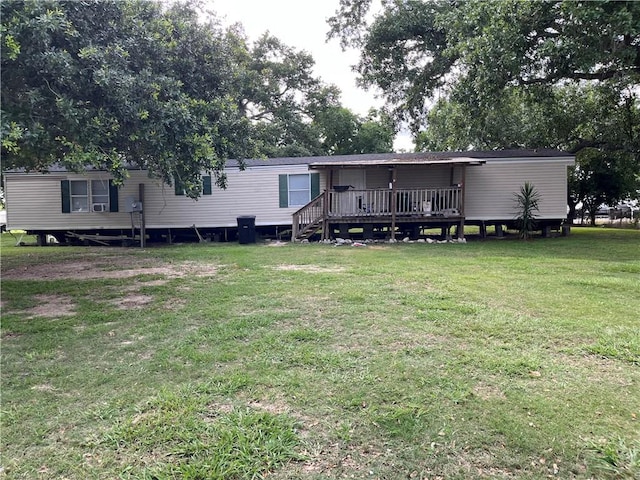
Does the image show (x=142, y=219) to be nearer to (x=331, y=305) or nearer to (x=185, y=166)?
(x=185, y=166)

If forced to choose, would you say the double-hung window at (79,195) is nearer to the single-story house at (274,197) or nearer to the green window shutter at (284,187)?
the single-story house at (274,197)


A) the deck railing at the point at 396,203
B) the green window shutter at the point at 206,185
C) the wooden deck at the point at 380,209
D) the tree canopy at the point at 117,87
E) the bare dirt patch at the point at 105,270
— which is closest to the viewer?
the tree canopy at the point at 117,87

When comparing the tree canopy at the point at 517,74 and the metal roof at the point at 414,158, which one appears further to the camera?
the metal roof at the point at 414,158

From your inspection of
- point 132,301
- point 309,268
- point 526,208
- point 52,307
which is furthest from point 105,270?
point 526,208

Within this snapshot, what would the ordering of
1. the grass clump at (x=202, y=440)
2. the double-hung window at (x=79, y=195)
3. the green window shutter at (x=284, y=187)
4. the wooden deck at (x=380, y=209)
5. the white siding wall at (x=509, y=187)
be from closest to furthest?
the grass clump at (x=202, y=440) → the wooden deck at (x=380, y=209) → the white siding wall at (x=509, y=187) → the green window shutter at (x=284, y=187) → the double-hung window at (x=79, y=195)

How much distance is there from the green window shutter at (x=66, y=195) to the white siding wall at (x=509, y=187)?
44.7ft

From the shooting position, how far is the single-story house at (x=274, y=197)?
13797 mm

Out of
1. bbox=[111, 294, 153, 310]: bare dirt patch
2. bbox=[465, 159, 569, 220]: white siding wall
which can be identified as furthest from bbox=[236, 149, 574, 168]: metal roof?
bbox=[111, 294, 153, 310]: bare dirt patch

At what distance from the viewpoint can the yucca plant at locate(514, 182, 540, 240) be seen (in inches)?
527

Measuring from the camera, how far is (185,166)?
22.7ft

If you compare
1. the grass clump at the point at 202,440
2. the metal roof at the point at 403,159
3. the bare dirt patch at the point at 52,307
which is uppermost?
the metal roof at the point at 403,159

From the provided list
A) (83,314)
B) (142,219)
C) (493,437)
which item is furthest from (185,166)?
(142,219)

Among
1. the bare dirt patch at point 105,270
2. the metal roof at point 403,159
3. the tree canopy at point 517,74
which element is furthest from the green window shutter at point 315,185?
the bare dirt patch at point 105,270

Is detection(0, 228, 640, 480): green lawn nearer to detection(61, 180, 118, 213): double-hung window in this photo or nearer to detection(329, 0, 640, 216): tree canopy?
detection(329, 0, 640, 216): tree canopy
